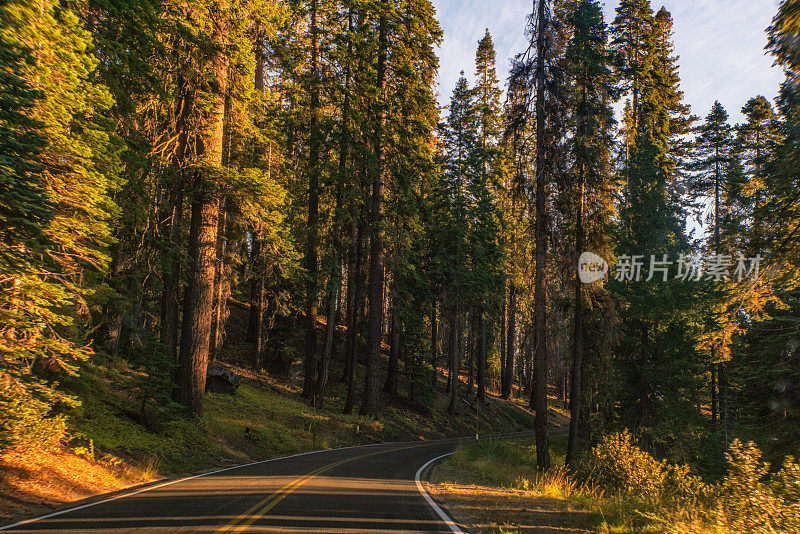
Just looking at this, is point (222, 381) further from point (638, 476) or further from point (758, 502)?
point (758, 502)

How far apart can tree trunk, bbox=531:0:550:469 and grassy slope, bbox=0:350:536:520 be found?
30.4ft

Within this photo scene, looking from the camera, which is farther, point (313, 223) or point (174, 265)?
point (313, 223)

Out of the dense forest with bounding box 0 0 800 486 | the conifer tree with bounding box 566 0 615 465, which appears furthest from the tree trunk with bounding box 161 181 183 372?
the conifer tree with bounding box 566 0 615 465

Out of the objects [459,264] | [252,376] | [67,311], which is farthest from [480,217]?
[67,311]

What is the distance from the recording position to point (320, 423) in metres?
21.4

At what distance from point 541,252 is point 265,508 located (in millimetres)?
12630

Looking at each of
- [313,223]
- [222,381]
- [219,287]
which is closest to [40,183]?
[219,287]

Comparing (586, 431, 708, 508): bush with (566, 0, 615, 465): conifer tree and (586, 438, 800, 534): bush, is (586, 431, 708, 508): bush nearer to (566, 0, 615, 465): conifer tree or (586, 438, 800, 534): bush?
(586, 438, 800, 534): bush

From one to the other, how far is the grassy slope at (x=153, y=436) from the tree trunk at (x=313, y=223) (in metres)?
2.19

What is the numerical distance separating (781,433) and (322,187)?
2283 cm

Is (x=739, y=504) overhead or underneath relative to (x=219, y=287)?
underneath

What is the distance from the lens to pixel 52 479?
8766 mm

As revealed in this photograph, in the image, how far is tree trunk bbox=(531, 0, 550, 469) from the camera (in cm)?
1595

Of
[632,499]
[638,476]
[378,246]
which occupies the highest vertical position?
[378,246]
